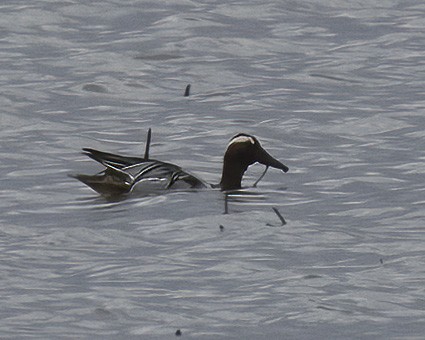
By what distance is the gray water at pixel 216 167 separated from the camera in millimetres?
10555

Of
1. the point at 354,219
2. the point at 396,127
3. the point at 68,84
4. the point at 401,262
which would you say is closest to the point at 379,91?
the point at 396,127

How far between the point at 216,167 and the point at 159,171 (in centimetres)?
157

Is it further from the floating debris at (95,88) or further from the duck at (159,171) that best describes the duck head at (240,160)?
the floating debris at (95,88)

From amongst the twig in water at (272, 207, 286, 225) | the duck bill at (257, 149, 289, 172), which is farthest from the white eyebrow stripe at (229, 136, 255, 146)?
the twig in water at (272, 207, 286, 225)

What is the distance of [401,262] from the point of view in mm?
11609

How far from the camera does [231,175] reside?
1467 cm

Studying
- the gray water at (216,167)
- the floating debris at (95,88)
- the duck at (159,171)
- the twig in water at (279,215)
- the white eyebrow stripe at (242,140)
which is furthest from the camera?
the floating debris at (95,88)

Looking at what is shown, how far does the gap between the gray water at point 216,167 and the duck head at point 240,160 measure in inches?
10.3

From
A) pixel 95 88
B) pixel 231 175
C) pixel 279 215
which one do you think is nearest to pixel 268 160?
pixel 231 175

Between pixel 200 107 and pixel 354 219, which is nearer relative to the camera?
pixel 354 219

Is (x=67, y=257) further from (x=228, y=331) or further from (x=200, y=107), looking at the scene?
(x=200, y=107)

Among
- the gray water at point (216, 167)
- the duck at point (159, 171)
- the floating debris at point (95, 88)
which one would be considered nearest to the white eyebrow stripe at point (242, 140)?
the duck at point (159, 171)

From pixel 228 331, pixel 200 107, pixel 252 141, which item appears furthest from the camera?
pixel 200 107

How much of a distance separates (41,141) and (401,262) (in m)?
5.72
